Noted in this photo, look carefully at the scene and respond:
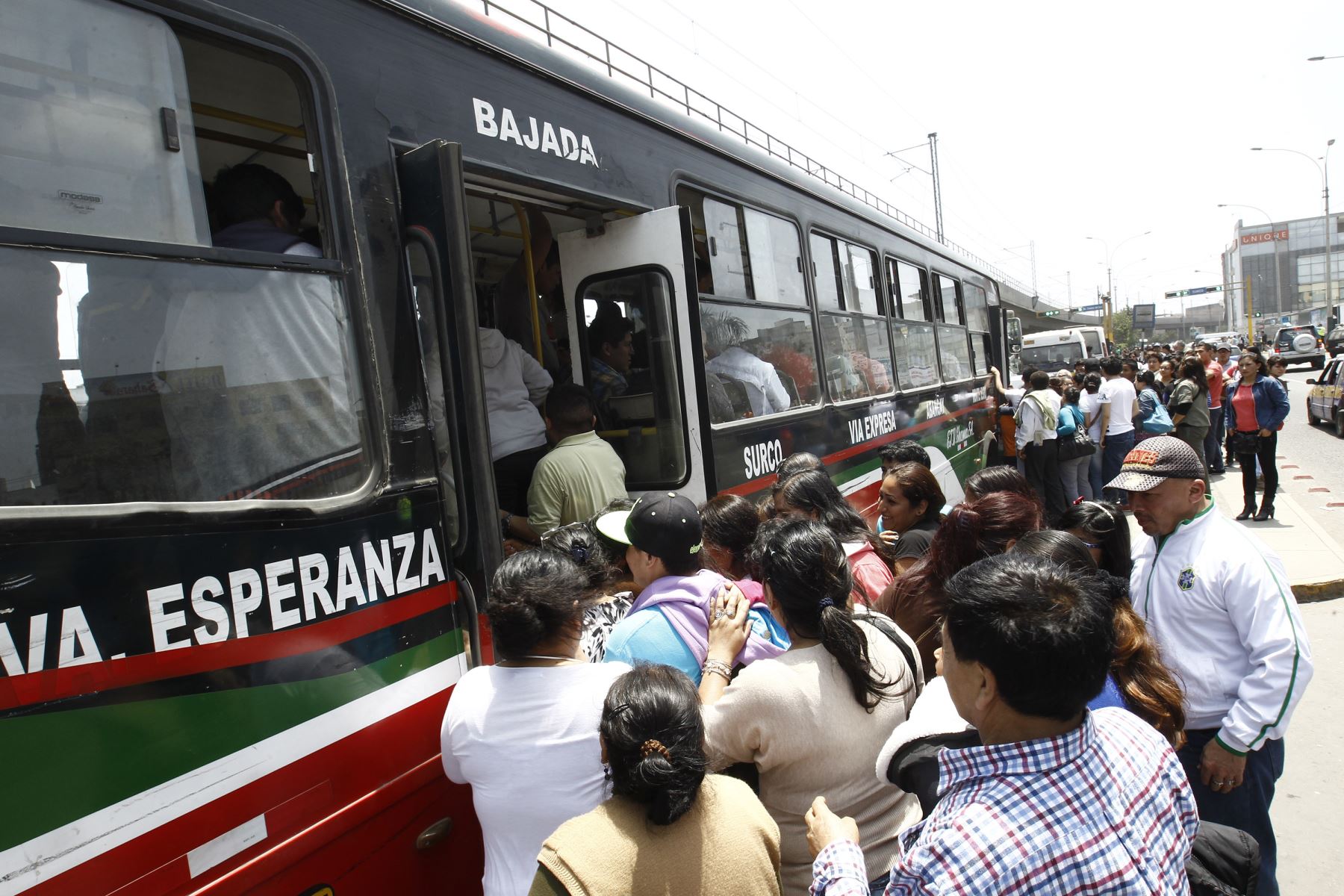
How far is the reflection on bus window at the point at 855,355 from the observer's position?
5.37m

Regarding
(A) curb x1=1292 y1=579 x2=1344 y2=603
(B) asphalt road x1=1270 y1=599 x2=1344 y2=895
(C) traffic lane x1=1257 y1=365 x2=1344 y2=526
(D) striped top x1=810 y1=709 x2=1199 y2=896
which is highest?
(D) striped top x1=810 y1=709 x2=1199 y2=896

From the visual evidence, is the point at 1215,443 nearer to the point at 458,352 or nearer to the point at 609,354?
the point at 609,354

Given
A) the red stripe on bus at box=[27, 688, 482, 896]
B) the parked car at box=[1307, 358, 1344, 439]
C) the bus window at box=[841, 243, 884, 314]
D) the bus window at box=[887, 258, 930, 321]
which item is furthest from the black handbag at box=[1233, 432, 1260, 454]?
the parked car at box=[1307, 358, 1344, 439]

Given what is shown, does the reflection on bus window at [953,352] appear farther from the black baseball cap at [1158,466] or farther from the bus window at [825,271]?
the black baseball cap at [1158,466]

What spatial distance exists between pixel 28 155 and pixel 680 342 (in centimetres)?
216

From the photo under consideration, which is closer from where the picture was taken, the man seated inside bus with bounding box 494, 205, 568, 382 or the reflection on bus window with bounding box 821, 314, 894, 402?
the man seated inside bus with bounding box 494, 205, 568, 382

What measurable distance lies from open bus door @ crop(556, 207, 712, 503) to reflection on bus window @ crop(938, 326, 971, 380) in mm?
5393

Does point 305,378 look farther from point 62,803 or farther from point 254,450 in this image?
point 62,803

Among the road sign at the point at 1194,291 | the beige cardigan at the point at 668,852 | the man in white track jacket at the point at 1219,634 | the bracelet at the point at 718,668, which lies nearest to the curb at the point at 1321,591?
the man in white track jacket at the point at 1219,634

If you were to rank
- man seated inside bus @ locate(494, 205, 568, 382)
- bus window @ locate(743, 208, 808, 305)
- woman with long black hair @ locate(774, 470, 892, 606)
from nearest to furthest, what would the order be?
woman with long black hair @ locate(774, 470, 892, 606) < man seated inside bus @ locate(494, 205, 568, 382) < bus window @ locate(743, 208, 808, 305)

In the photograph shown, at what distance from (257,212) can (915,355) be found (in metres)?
6.04

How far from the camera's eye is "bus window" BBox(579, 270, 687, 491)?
11.5 ft

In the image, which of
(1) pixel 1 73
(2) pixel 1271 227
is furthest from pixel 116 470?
(2) pixel 1271 227

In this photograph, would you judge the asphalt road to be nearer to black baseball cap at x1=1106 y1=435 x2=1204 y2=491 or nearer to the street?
black baseball cap at x1=1106 y1=435 x2=1204 y2=491
